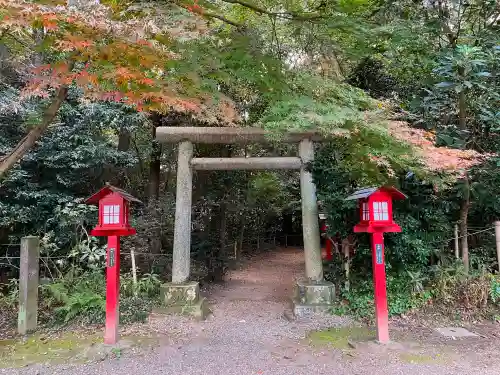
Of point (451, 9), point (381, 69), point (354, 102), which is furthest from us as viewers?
point (381, 69)

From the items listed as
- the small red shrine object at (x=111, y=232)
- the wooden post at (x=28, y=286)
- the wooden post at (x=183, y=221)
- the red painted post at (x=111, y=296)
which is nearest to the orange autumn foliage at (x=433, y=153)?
the wooden post at (x=183, y=221)

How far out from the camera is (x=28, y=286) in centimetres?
500

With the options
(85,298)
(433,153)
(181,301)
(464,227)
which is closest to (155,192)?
Answer: (181,301)

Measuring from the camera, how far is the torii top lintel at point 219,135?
607 centimetres

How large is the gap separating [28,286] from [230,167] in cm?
355

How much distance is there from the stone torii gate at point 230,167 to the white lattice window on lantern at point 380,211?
5.66ft

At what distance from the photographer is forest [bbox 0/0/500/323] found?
3.97m

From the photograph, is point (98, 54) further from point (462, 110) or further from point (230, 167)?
point (462, 110)

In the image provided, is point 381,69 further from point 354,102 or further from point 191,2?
point 191,2

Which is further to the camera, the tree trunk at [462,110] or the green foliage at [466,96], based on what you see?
the tree trunk at [462,110]

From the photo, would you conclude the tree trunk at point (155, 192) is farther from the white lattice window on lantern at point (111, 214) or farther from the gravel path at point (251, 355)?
the white lattice window on lantern at point (111, 214)

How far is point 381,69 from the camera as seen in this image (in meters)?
7.77

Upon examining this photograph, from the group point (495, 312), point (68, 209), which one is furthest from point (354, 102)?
point (68, 209)

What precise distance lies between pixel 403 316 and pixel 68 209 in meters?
6.06
